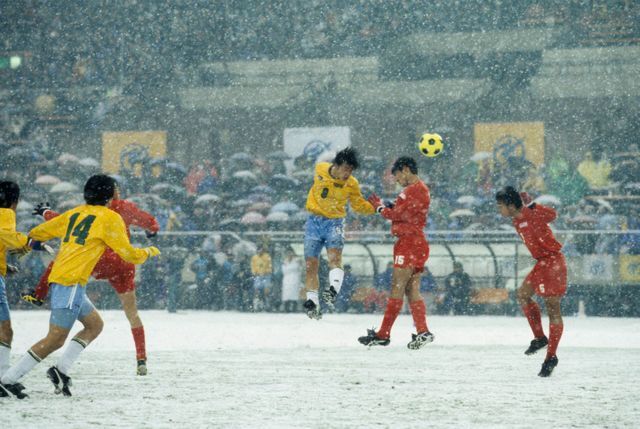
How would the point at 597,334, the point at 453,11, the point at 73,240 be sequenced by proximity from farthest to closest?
the point at 453,11 → the point at 597,334 → the point at 73,240

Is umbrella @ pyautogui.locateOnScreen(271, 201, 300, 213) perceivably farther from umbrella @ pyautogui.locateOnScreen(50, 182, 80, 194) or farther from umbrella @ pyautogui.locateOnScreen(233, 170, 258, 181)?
umbrella @ pyautogui.locateOnScreen(50, 182, 80, 194)

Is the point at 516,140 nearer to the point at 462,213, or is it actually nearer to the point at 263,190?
the point at 462,213

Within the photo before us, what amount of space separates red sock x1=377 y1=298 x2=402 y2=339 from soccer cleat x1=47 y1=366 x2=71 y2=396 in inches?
151

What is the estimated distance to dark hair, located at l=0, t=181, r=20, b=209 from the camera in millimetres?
8234

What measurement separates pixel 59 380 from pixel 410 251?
13.9ft

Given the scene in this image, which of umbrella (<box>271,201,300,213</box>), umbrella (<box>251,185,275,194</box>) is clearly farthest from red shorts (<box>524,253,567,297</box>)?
umbrella (<box>251,185,275,194</box>)

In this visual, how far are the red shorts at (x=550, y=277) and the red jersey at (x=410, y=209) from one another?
4.67ft

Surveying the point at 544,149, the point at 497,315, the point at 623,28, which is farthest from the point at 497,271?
the point at 623,28

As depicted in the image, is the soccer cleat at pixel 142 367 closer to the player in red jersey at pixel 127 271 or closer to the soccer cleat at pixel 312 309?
the player in red jersey at pixel 127 271

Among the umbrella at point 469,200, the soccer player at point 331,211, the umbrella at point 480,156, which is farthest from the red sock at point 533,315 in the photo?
the umbrella at point 480,156

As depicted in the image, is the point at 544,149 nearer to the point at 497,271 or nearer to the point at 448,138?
the point at 448,138

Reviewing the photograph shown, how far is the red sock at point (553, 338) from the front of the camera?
31.4ft

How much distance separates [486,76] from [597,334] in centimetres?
1291

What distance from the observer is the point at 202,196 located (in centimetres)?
2208
